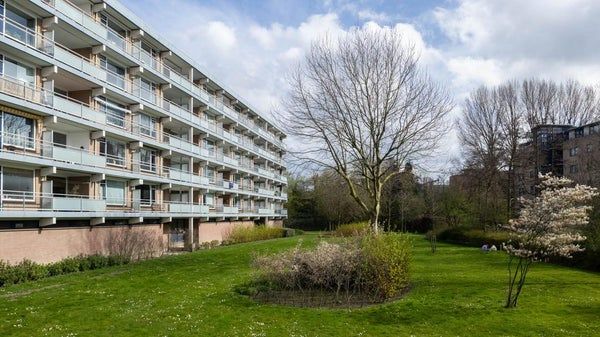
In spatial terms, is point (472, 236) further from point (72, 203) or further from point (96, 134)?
point (72, 203)

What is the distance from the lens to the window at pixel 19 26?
2375 centimetres

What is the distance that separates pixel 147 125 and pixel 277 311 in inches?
1134

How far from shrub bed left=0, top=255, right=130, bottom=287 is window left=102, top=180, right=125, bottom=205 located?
16.2ft

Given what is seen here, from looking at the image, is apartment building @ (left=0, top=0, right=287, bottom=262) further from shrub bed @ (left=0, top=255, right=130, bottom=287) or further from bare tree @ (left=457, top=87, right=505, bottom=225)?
bare tree @ (left=457, top=87, right=505, bottom=225)

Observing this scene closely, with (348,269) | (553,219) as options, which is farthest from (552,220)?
(348,269)

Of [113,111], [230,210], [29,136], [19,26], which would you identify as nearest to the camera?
[19,26]

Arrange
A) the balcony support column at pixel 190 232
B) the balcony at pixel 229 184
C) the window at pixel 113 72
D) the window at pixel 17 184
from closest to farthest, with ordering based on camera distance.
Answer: the window at pixel 17 184
the window at pixel 113 72
the balcony support column at pixel 190 232
the balcony at pixel 229 184

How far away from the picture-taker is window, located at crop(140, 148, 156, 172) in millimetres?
37688

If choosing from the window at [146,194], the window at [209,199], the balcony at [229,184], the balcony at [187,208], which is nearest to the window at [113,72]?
the window at [146,194]

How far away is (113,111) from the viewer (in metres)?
33.6

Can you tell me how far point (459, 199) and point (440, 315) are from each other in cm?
4508

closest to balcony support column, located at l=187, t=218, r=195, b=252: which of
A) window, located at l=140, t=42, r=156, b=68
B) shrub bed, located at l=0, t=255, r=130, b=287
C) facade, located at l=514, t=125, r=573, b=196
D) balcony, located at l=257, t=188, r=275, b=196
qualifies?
shrub bed, located at l=0, t=255, r=130, b=287

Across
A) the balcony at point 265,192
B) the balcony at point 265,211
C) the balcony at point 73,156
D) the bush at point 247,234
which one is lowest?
the bush at point 247,234

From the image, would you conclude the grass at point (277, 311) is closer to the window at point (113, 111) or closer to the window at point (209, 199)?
the window at point (113, 111)
